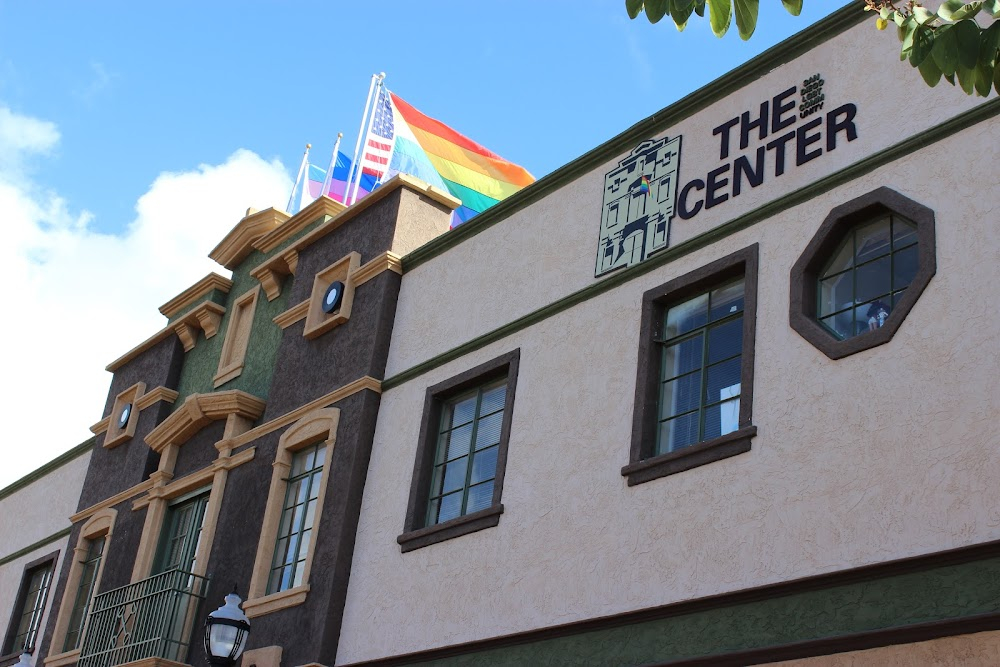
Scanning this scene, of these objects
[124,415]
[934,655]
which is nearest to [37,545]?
[124,415]

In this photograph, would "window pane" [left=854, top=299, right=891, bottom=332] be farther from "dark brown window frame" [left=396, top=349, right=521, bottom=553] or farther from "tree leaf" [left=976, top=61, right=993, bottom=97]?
"tree leaf" [left=976, top=61, right=993, bottom=97]

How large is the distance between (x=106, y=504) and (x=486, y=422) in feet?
25.9

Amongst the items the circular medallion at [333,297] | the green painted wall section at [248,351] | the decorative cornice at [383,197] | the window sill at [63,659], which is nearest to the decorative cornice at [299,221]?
the green painted wall section at [248,351]

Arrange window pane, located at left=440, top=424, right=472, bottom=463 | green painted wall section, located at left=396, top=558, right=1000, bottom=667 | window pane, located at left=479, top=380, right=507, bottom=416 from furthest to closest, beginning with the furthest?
window pane, located at left=440, top=424, right=472, bottom=463 → window pane, located at left=479, top=380, right=507, bottom=416 → green painted wall section, located at left=396, top=558, right=1000, bottom=667

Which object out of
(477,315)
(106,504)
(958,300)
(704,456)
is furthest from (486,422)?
(106,504)

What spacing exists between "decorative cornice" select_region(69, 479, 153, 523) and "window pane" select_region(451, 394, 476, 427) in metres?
5.89

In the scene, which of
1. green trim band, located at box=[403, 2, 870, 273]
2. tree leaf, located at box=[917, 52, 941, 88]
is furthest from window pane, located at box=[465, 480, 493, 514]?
tree leaf, located at box=[917, 52, 941, 88]

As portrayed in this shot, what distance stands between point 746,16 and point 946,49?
0.88 meters

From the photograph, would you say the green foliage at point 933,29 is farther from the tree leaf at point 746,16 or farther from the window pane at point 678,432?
the window pane at point 678,432

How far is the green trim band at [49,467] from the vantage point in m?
21.1

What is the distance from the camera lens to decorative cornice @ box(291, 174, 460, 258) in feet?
52.4

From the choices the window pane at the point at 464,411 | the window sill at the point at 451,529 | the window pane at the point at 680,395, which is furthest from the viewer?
the window pane at the point at 464,411

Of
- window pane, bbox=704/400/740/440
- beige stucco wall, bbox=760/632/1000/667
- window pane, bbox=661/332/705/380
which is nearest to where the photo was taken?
beige stucco wall, bbox=760/632/1000/667

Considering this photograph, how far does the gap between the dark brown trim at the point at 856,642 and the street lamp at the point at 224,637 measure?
451 cm
